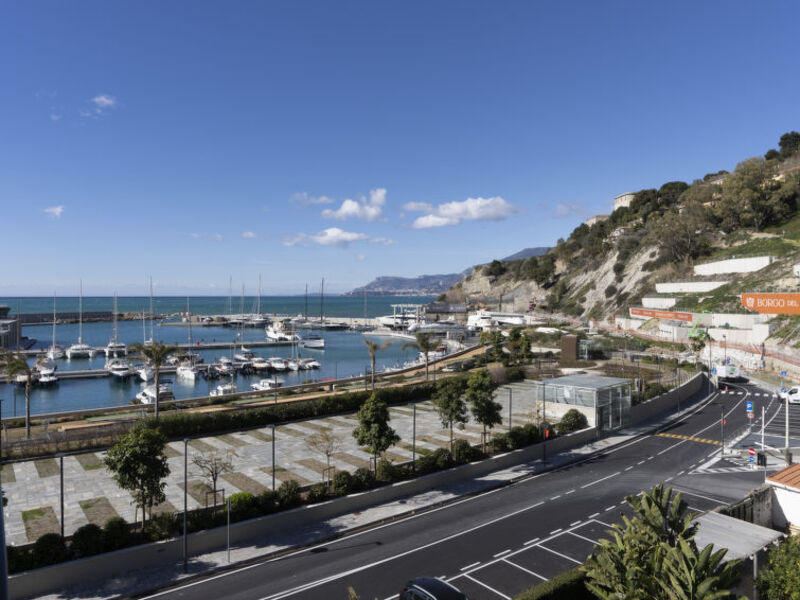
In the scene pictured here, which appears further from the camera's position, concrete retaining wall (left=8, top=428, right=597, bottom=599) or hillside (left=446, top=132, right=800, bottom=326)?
hillside (left=446, top=132, right=800, bottom=326)

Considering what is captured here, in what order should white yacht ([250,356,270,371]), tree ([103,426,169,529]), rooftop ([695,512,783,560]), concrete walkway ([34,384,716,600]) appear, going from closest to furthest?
rooftop ([695,512,783,560]), concrete walkway ([34,384,716,600]), tree ([103,426,169,529]), white yacht ([250,356,270,371])

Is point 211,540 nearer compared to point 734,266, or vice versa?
point 211,540

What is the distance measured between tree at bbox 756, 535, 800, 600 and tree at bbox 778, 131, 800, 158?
160494mm

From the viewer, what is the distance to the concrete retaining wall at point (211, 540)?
17.1 meters

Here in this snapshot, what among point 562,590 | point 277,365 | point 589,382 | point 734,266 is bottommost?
point 277,365

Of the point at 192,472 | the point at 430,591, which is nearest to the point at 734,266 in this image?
the point at 192,472

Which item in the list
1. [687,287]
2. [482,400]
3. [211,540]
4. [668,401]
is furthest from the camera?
[687,287]

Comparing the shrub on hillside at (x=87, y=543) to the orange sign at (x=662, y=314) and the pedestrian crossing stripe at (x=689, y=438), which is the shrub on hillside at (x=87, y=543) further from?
the orange sign at (x=662, y=314)

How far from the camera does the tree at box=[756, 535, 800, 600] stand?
42.9 feet

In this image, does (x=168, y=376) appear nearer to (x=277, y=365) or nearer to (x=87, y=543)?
(x=277, y=365)

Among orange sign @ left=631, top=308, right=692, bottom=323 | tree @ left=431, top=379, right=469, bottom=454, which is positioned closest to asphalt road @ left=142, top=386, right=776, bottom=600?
tree @ left=431, top=379, right=469, bottom=454

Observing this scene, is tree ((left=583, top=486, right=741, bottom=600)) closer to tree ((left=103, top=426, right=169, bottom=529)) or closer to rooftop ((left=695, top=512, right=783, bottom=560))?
rooftop ((left=695, top=512, right=783, bottom=560))

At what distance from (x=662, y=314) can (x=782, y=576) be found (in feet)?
259

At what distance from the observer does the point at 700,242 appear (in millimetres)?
106500
